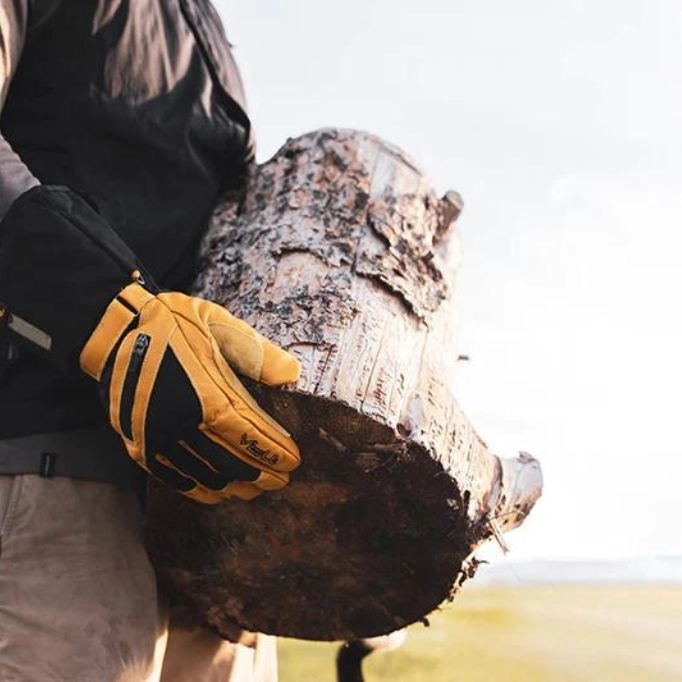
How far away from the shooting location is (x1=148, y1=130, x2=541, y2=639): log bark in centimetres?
147

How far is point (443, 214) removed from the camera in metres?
2.05

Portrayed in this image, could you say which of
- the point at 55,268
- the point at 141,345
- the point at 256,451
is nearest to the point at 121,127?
the point at 55,268

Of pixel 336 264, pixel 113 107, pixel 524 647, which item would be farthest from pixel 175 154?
pixel 524 647

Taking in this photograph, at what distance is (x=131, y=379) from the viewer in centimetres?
132

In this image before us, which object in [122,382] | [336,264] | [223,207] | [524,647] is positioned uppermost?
[223,207]

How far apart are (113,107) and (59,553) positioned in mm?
793

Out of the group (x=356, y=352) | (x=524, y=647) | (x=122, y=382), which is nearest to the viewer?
(x=122, y=382)

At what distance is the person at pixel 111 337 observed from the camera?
4.44 feet

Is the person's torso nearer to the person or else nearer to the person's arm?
the person

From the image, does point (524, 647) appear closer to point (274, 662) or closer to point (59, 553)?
point (274, 662)

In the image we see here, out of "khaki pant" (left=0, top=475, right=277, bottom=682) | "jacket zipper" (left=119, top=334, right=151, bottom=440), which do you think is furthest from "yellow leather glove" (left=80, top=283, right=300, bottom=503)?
"khaki pant" (left=0, top=475, right=277, bottom=682)

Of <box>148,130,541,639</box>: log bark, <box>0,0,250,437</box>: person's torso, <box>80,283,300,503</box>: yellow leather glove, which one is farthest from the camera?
<box>0,0,250,437</box>: person's torso

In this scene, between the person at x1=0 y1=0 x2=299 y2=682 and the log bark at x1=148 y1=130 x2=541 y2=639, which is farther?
the log bark at x1=148 y1=130 x2=541 y2=639

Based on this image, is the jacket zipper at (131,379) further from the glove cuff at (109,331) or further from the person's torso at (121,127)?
the person's torso at (121,127)
